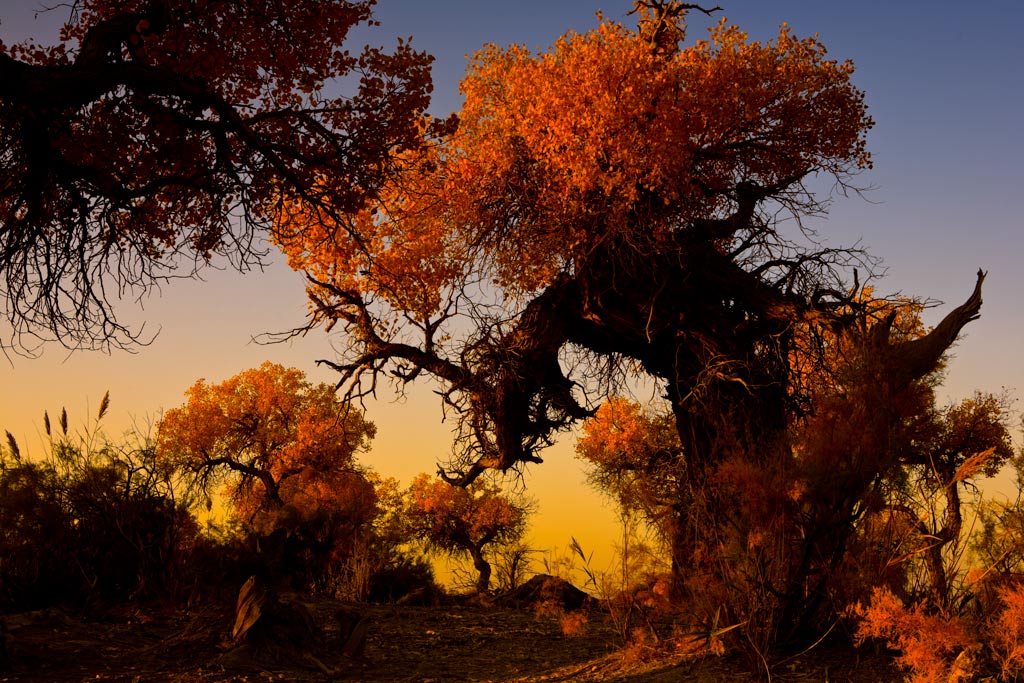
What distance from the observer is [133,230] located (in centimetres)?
1070

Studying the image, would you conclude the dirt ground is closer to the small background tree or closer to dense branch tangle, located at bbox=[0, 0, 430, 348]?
dense branch tangle, located at bbox=[0, 0, 430, 348]

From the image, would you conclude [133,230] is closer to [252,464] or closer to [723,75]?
[723,75]

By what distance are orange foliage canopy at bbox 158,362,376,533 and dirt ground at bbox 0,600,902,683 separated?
49.7ft

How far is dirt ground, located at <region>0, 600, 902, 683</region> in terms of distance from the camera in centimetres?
736

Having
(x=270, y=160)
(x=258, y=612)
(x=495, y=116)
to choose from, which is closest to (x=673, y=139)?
(x=495, y=116)

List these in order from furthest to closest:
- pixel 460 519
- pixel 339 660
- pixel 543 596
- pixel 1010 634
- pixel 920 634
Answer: pixel 460 519 → pixel 543 596 → pixel 339 660 → pixel 1010 634 → pixel 920 634

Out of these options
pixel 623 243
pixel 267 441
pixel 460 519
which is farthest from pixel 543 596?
pixel 267 441

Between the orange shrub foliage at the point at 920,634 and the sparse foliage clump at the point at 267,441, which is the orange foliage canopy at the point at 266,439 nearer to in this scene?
the sparse foliage clump at the point at 267,441

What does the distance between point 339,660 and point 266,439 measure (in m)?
20.3

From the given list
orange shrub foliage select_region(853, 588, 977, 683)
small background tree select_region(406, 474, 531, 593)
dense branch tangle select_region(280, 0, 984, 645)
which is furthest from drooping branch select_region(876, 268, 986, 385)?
small background tree select_region(406, 474, 531, 593)

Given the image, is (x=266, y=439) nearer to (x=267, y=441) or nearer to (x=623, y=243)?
(x=267, y=441)

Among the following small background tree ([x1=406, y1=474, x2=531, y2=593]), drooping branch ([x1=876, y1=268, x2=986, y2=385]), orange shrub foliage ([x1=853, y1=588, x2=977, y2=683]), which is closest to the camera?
orange shrub foliage ([x1=853, y1=588, x2=977, y2=683])

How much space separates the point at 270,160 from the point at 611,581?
5673mm

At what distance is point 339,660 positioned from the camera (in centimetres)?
871
